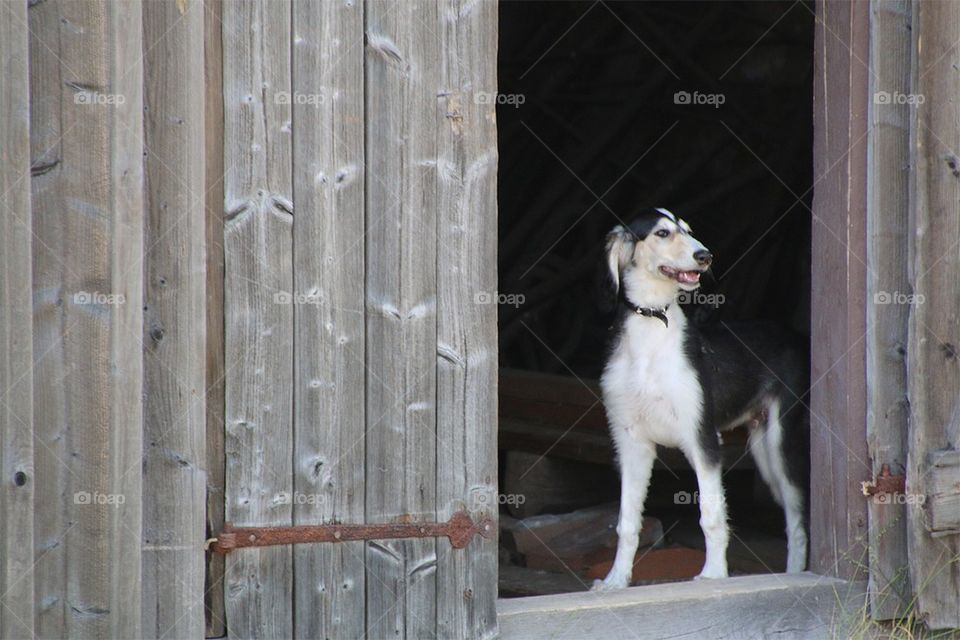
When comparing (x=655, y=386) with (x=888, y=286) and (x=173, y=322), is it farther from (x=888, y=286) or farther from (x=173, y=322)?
(x=173, y=322)

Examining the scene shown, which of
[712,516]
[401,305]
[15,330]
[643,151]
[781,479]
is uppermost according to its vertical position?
[643,151]

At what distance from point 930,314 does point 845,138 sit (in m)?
0.80

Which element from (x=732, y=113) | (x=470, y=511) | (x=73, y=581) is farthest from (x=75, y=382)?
(x=732, y=113)

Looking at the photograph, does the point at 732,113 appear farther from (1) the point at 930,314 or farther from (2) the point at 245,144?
(2) the point at 245,144

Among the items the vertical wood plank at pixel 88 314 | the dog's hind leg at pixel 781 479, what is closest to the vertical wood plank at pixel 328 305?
the vertical wood plank at pixel 88 314

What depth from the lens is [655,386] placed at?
588cm

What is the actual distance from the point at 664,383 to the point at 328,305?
2162mm

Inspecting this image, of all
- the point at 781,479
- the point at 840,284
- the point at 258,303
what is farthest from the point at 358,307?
the point at 781,479

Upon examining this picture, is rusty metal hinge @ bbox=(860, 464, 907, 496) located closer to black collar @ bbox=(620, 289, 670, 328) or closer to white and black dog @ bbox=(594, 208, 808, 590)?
white and black dog @ bbox=(594, 208, 808, 590)

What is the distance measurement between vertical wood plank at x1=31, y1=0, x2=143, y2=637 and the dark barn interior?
218 inches

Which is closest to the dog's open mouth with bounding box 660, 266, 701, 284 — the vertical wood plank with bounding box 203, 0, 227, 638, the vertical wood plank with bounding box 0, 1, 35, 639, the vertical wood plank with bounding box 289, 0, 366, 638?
the vertical wood plank with bounding box 289, 0, 366, 638

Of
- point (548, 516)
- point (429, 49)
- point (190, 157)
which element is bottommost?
point (548, 516)

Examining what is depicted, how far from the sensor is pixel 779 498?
6465 millimetres

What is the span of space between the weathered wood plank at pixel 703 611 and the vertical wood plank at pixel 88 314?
153cm
